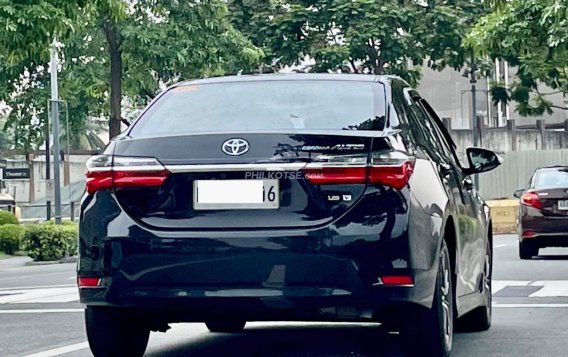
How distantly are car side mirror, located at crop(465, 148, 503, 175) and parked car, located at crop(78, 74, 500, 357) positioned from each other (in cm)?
198

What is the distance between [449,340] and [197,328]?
8.71ft

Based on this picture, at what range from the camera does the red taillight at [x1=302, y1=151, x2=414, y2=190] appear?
19.9 feet

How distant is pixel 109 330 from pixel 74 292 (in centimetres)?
681

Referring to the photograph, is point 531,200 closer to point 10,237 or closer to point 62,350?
point 62,350

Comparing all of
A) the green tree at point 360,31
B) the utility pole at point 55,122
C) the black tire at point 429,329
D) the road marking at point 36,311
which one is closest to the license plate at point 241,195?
the black tire at point 429,329

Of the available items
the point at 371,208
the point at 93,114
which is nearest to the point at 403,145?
the point at 371,208

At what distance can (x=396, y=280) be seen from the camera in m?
6.06

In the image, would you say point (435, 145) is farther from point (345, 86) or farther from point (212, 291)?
point (212, 291)

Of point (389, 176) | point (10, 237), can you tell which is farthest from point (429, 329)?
point (10, 237)

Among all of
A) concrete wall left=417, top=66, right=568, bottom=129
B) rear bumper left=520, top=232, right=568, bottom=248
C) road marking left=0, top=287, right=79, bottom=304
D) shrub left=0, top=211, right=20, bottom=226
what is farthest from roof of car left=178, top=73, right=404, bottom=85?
concrete wall left=417, top=66, right=568, bottom=129

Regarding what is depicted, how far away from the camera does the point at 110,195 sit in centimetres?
630

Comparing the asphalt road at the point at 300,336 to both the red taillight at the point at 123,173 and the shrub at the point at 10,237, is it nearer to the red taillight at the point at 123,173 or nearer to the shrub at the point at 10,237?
the red taillight at the point at 123,173

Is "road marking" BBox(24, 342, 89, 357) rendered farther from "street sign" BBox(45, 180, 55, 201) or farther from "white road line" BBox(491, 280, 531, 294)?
"street sign" BBox(45, 180, 55, 201)

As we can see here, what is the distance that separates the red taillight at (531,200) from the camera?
1880 cm
